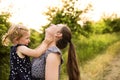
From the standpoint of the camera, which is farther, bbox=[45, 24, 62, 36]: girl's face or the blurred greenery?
the blurred greenery

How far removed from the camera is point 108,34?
13.7 meters

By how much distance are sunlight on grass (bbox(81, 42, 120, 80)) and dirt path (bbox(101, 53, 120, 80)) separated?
111mm

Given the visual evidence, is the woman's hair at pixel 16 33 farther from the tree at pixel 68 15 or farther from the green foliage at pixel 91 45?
the green foliage at pixel 91 45

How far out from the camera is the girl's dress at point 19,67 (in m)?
3.74

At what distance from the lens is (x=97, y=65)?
35.7 ft

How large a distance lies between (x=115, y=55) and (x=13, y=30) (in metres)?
8.12

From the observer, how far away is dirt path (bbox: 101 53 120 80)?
1009 centimetres

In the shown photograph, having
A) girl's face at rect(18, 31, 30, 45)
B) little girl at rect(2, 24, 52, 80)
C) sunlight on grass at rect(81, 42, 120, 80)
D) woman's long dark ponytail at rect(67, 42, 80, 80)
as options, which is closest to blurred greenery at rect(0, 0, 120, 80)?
sunlight on grass at rect(81, 42, 120, 80)

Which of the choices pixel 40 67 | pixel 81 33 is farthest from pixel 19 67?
pixel 81 33

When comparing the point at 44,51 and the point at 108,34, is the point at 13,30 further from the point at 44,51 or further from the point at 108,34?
the point at 108,34

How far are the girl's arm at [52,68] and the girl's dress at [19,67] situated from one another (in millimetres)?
343

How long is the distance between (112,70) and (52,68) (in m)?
7.41

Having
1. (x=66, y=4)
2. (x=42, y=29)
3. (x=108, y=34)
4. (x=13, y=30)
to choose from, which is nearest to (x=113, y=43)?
(x=108, y=34)

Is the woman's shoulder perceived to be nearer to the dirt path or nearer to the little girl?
the little girl
